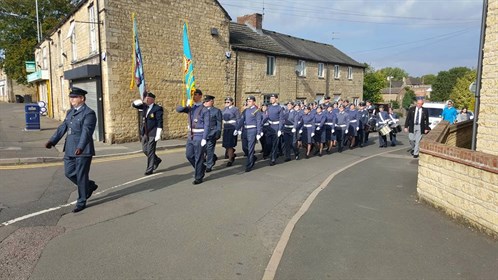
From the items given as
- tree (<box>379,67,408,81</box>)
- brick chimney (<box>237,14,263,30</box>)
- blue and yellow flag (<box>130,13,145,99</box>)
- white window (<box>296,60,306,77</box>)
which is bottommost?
blue and yellow flag (<box>130,13,145,99</box>)

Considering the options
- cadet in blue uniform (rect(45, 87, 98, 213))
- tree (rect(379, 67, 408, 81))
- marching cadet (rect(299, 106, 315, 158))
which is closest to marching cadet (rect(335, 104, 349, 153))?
marching cadet (rect(299, 106, 315, 158))

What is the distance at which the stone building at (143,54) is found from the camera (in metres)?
14.7

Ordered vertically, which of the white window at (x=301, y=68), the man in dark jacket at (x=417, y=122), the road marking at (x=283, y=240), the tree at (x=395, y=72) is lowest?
the road marking at (x=283, y=240)

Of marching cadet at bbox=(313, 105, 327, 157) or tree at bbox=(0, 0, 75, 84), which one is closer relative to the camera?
marching cadet at bbox=(313, 105, 327, 157)

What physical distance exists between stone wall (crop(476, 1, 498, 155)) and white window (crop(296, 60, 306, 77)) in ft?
62.8

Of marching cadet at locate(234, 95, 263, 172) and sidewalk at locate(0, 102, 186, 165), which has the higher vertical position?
marching cadet at locate(234, 95, 263, 172)

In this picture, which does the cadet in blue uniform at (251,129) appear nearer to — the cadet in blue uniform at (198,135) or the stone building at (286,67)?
the cadet in blue uniform at (198,135)

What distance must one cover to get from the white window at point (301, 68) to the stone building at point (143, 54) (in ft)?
26.0

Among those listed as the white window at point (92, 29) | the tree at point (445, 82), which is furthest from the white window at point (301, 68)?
the tree at point (445, 82)

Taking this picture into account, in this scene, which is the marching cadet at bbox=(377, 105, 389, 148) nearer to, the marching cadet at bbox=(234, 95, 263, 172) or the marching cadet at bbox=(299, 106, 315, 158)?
the marching cadet at bbox=(299, 106, 315, 158)

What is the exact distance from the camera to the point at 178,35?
16.8m

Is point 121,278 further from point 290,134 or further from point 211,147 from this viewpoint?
point 290,134

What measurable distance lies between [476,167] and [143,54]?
45.6 feet

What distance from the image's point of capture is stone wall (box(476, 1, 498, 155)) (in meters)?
6.90
